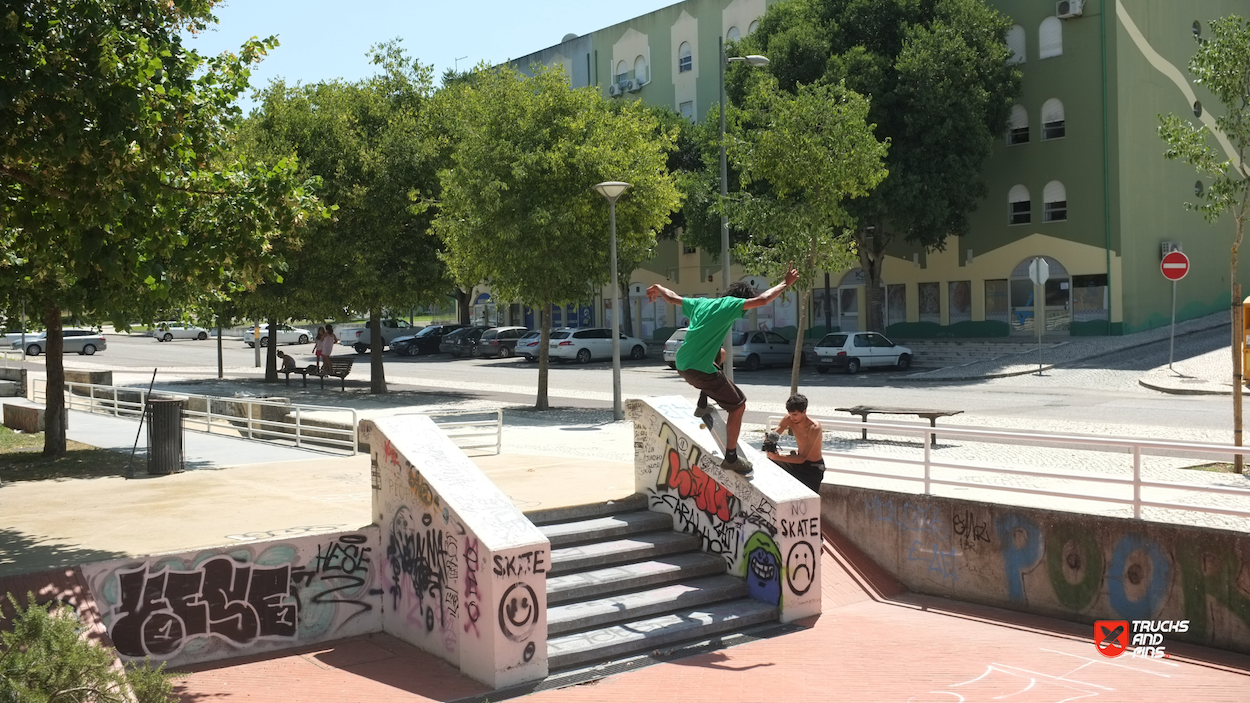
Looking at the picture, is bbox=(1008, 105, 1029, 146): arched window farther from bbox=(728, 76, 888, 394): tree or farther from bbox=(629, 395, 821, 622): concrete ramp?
bbox=(629, 395, 821, 622): concrete ramp

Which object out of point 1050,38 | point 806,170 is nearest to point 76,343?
point 1050,38

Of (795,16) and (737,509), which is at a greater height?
(795,16)

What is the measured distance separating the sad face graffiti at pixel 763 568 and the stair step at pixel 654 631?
9 centimetres

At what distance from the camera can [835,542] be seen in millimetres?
10500

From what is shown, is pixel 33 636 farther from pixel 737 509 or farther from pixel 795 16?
pixel 795 16

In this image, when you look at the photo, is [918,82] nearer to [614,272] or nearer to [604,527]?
[614,272]

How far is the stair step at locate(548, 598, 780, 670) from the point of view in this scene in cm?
764

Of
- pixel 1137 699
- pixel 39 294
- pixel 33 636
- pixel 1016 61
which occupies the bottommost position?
pixel 1137 699

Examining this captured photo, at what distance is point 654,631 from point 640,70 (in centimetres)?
4493

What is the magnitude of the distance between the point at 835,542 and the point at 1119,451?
619 cm

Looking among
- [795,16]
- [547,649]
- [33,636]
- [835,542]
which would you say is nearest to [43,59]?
[33,636]

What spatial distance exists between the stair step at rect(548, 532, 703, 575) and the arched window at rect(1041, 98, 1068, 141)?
101 ft

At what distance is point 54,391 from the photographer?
16.4 m

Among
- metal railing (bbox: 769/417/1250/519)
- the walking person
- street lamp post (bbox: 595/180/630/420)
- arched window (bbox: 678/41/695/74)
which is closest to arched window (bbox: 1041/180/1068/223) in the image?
arched window (bbox: 678/41/695/74)
